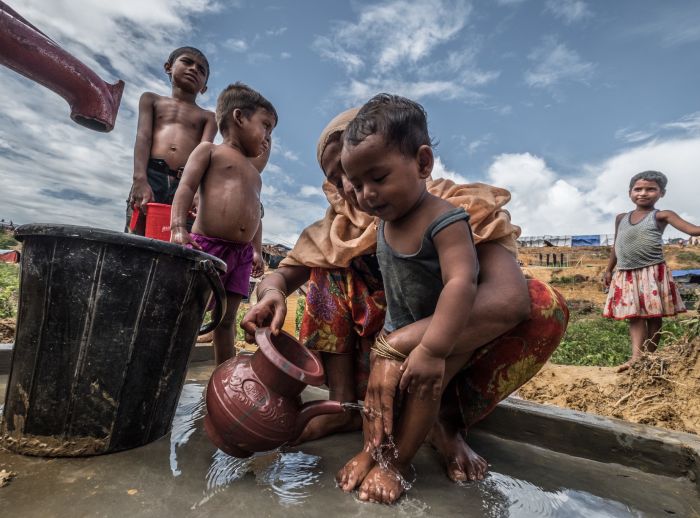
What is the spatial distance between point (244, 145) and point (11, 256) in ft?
87.5

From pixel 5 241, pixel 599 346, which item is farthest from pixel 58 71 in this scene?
pixel 5 241

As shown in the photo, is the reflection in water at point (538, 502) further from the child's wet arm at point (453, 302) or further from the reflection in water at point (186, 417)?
the reflection in water at point (186, 417)

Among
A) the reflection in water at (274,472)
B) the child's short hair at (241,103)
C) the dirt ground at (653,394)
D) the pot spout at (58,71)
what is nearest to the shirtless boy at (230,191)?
the child's short hair at (241,103)

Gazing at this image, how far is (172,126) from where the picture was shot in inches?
132

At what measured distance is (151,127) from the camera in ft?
11.0

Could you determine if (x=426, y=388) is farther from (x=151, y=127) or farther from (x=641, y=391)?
(x=151, y=127)

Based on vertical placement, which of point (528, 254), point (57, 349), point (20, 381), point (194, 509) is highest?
point (528, 254)

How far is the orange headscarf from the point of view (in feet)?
5.70

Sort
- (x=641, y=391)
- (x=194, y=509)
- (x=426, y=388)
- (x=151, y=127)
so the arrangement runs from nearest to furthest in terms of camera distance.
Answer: (x=194, y=509)
(x=426, y=388)
(x=641, y=391)
(x=151, y=127)

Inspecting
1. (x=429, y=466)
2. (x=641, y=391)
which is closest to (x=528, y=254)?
(x=641, y=391)

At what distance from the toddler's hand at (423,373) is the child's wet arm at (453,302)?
2cm

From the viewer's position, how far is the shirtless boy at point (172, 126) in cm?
329

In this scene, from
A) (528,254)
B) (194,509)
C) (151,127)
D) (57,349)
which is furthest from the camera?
(528,254)

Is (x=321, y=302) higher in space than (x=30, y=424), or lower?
higher
